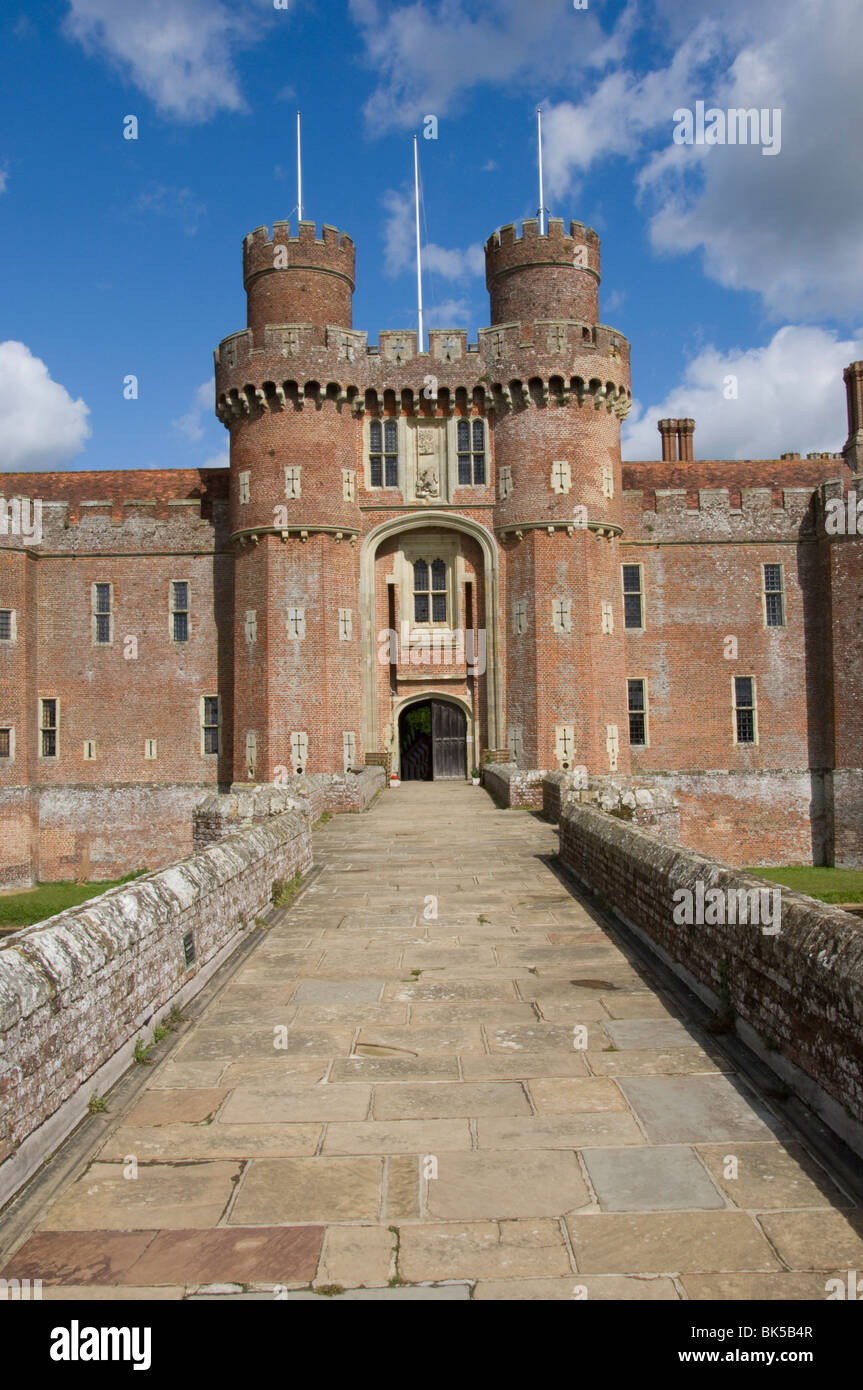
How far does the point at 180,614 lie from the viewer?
31.2 meters

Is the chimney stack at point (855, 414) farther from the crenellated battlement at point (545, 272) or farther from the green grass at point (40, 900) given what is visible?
the green grass at point (40, 900)

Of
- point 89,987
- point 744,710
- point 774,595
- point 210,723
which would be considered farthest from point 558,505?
point 89,987

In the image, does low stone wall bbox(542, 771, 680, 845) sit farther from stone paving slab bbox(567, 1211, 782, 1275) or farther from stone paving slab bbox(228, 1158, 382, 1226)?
stone paving slab bbox(567, 1211, 782, 1275)

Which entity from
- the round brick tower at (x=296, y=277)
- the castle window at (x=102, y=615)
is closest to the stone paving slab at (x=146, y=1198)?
the round brick tower at (x=296, y=277)

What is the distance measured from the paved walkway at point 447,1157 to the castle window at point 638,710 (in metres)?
22.3

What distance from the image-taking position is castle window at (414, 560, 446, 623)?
2966cm

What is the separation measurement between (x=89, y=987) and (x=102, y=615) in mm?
26999

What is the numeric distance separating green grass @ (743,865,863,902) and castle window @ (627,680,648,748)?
4928 mm

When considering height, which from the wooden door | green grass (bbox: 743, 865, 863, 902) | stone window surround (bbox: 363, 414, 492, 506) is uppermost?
stone window surround (bbox: 363, 414, 492, 506)

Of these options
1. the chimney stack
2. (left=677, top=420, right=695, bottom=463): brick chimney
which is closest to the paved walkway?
the chimney stack

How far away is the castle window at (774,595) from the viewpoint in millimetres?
30984

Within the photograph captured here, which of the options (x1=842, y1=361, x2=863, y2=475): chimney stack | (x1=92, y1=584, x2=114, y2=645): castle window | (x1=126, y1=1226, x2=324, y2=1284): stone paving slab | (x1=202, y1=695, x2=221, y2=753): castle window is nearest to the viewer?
(x1=126, y1=1226, x2=324, y2=1284): stone paving slab

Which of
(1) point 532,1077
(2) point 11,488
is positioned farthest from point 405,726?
(1) point 532,1077

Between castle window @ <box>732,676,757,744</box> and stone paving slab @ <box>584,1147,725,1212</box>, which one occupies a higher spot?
castle window @ <box>732,676,757,744</box>
